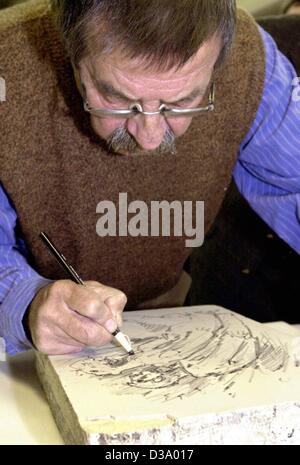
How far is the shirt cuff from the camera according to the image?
46.0 inches

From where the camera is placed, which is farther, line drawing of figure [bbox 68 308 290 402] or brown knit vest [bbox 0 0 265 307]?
brown knit vest [bbox 0 0 265 307]

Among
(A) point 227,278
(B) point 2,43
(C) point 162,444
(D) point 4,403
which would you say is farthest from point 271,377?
(A) point 227,278

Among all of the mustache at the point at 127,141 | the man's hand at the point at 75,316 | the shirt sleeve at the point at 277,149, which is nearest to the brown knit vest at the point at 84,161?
the shirt sleeve at the point at 277,149

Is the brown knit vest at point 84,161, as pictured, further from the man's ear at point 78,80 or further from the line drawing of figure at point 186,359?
the line drawing of figure at point 186,359

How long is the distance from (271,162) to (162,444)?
63 cm

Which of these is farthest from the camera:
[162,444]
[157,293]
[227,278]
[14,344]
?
[227,278]

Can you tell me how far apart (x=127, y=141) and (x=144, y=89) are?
0.12 metres

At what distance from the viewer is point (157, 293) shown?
1549 mm

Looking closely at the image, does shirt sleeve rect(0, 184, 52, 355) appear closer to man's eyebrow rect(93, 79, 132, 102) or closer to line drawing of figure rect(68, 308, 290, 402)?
line drawing of figure rect(68, 308, 290, 402)

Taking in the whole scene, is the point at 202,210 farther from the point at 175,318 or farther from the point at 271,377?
the point at 271,377

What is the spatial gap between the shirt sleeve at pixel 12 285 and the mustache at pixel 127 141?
213 millimetres

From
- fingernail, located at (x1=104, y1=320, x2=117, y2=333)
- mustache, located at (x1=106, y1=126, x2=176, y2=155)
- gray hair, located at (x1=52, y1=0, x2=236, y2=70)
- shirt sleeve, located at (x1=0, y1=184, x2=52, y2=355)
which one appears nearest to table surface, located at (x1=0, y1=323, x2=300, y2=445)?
shirt sleeve, located at (x1=0, y1=184, x2=52, y2=355)

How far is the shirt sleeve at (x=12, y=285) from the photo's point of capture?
1.17m

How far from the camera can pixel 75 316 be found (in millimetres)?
1073
